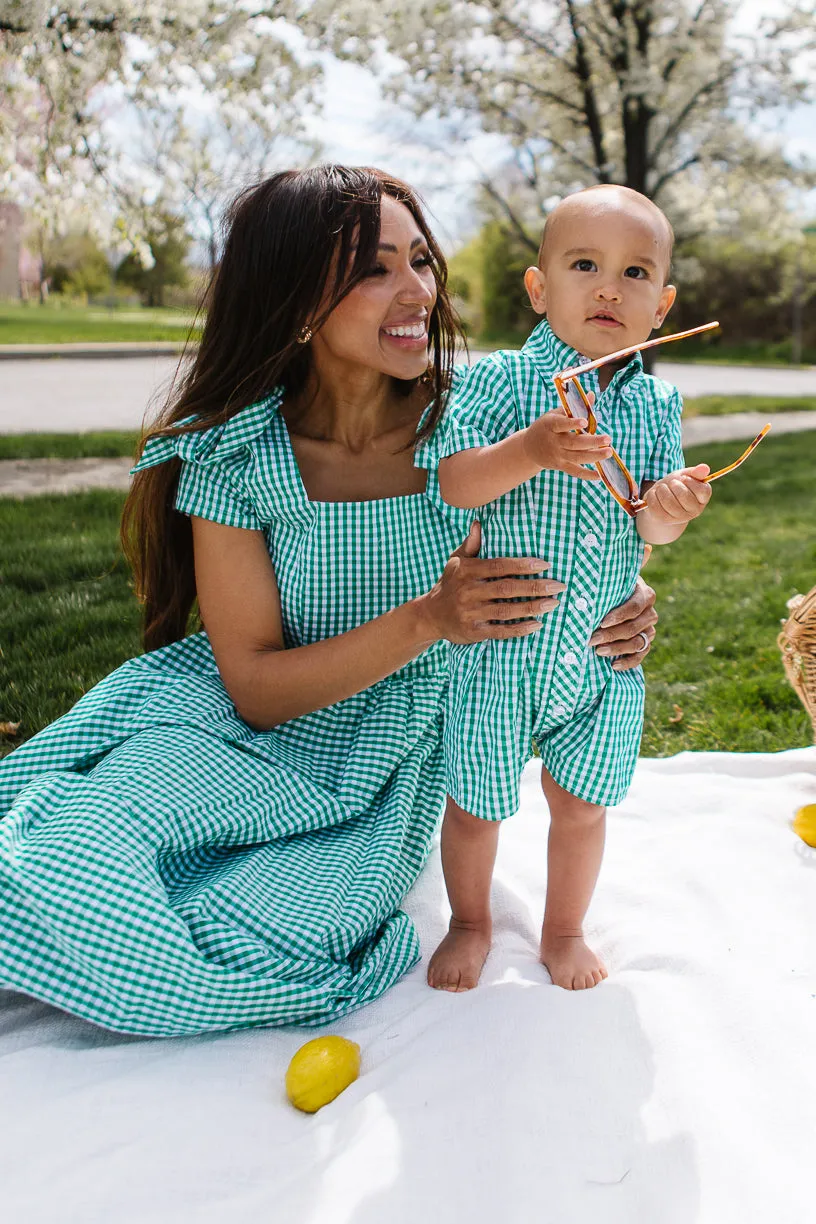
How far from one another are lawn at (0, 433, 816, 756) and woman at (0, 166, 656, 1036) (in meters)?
1.03

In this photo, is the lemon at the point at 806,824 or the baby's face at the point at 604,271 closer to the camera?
the baby's face at the point at 604,271

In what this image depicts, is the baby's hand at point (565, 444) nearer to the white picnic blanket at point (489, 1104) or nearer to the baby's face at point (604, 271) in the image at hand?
the baby's face at point (604, 271)

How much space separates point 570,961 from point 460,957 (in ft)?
0.61

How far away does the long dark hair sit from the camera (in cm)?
188

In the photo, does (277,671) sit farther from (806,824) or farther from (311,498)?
(806,824)

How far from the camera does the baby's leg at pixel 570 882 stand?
178 centimetres

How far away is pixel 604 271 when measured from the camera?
1.51 meters

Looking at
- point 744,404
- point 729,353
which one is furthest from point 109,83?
point 729,353

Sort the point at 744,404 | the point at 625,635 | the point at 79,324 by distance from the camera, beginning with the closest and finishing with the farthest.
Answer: the point at 625,635
the point at 744,404
the point at 79,324

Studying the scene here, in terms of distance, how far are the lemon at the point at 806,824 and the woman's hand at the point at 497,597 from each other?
96 centimetres

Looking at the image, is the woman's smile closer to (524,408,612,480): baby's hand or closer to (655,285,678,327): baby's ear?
(655,285,678,327): baby's ear

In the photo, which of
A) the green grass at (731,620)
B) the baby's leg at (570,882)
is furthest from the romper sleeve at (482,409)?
the green grass at (731,620)

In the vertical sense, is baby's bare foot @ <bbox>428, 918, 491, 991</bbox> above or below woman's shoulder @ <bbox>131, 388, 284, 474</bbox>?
below

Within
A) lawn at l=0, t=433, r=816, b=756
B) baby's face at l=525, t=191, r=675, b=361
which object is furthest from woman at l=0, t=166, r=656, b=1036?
lawn at l=0, t=433, r=816, b=756
